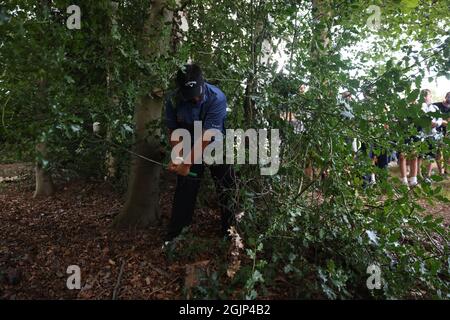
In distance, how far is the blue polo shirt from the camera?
2.95 meters

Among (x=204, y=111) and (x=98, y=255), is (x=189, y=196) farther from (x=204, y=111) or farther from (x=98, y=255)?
(x=98, y=255)

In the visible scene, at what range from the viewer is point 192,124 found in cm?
307

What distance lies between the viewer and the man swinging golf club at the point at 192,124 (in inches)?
112

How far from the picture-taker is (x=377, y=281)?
2406 mm

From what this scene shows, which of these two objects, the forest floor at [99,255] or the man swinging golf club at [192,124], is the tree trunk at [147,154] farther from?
the man swinging golf club at [192,124]

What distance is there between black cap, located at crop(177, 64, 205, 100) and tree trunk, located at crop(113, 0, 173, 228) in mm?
427

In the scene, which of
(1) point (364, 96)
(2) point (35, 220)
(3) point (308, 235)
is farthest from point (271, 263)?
(2) point (35, 220)

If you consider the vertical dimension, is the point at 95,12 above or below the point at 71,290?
above

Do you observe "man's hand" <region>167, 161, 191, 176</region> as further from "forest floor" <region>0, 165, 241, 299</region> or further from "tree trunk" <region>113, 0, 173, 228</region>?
"forest floor" <region>0, 165, 241, 299</region>

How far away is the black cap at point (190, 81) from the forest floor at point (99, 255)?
124 centimetres

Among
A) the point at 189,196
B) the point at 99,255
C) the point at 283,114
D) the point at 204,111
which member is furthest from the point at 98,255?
the point at 283,114

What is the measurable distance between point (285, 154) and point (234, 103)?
75 centimetres

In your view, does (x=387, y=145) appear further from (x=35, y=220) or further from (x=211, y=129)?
(x=35, y=220)

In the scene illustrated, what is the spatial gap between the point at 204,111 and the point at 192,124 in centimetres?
16
